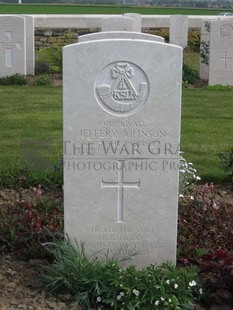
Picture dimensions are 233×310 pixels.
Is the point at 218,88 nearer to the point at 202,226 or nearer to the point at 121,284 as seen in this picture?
the point at 202,226

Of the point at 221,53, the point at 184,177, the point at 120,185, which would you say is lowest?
the point at 184,177

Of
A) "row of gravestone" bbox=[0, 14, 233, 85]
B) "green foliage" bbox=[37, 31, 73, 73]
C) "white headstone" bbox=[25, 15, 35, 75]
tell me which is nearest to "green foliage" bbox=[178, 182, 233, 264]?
"row of gravestone" bbox=[0, 14, 233, 85]

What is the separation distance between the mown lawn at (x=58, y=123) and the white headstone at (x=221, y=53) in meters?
0.86

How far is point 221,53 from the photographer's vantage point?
→ 13.7 metres

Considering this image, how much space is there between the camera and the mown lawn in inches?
306

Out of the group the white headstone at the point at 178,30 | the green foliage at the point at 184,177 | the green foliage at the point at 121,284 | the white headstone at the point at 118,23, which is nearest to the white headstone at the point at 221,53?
the white headstone at the point at 118,23

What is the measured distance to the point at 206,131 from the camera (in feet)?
30.5

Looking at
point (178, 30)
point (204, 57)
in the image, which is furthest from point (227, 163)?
point (178, 30)

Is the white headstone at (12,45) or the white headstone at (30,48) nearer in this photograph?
the white headstone at (12,45)

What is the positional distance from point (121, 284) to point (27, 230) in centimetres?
108

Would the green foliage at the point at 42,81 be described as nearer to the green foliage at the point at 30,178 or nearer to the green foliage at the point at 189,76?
the green foliage at the point at 189,76

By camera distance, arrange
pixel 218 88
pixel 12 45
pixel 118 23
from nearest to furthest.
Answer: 1. pixel 218 88
2. pixel 12 45
3. pixel 118 23

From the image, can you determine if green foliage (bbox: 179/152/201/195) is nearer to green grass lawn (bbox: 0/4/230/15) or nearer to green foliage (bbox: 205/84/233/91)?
green foliage (bbox: 205/84/233/91)

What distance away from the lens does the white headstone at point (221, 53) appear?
13516 millimetres
